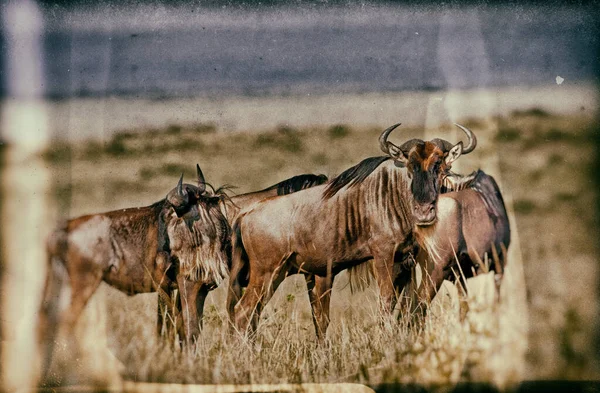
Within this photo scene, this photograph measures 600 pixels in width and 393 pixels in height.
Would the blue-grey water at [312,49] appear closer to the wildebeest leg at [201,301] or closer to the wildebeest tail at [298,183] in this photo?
the wildebeest tail at [298,183]

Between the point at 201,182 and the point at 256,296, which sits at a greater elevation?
the point at 201,182

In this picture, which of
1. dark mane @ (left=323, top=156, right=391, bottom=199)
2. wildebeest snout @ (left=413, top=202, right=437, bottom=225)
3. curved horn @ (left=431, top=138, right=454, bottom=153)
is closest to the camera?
wildebeest snout @ (left=413, top=202, right=437, bottom=225)

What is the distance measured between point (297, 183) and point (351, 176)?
38 centimetres

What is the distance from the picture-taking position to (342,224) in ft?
17.7

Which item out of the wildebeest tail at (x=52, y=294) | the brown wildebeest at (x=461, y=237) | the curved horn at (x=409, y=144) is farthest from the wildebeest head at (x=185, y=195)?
the brown wildebeest at (x=461, y=237)

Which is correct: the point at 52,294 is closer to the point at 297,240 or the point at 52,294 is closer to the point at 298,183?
the point at 297,240

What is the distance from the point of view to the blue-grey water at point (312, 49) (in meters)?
5.47

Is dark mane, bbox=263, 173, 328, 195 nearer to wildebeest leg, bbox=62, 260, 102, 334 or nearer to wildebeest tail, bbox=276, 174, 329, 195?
wildebeest tail, bbox=276, 174, 329, 195

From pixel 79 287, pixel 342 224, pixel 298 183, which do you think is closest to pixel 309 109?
pixel 298 183

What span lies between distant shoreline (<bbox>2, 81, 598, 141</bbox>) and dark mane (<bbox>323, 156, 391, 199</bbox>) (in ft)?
0.88

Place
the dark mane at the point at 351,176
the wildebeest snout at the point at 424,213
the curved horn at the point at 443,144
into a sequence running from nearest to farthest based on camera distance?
the wildebeest snout at the point at 424,213, the curved horn at the point at 443,144, the dark mane at the point at 351,176

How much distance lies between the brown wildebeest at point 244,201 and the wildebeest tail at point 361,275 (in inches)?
11.8

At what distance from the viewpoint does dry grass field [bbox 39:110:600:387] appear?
5.30m

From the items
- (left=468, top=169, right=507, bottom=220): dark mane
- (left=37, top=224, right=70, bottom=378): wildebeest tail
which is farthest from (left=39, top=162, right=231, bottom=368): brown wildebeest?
(left=468, top=169, right=507, bottom=220): dark mane
